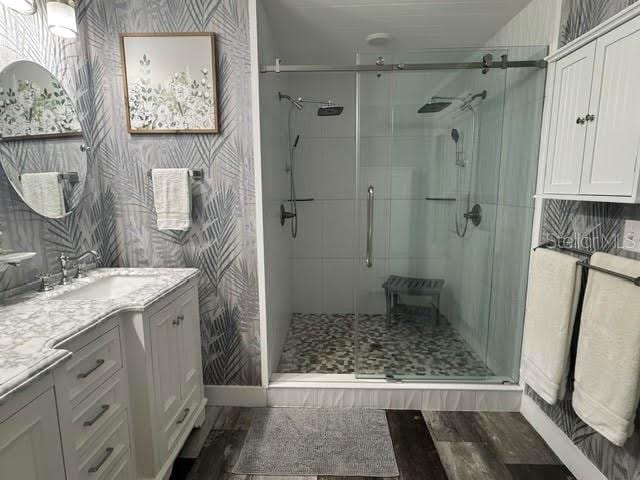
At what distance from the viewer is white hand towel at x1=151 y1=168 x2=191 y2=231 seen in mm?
1840

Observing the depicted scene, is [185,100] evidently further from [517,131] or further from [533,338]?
[533,338]

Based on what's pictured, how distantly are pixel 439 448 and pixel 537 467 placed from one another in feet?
1.56

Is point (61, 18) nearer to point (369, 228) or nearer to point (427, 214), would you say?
point (369, 228)

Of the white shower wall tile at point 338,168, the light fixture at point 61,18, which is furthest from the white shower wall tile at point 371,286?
the light fixture at point 61,18

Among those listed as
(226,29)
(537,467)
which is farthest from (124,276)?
(537,467)

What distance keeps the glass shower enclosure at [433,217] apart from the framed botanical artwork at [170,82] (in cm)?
95

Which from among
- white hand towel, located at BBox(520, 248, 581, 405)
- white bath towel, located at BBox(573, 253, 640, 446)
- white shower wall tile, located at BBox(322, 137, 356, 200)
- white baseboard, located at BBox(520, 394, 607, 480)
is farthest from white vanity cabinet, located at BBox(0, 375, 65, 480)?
white shower wall tile, located at BBox(322, 137, 356, 200)

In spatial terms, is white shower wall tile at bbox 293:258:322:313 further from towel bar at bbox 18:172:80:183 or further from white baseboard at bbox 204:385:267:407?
towel bar at bbox 18:172:80:183

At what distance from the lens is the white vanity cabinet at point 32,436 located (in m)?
0.73

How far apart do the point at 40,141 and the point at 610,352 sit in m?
2.71

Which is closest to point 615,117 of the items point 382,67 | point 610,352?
point 610,352

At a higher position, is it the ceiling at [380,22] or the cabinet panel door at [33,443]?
the ceiling at [380,22]

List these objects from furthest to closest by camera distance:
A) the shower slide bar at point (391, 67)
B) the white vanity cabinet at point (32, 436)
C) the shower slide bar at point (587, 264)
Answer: the shower slide bar at point (391, 67), the shower slide bar at point (587, 264), the white vanity cabinet at point (32, 436)

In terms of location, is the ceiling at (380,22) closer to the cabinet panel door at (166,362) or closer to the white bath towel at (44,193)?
the white bath towel at (44,193)
